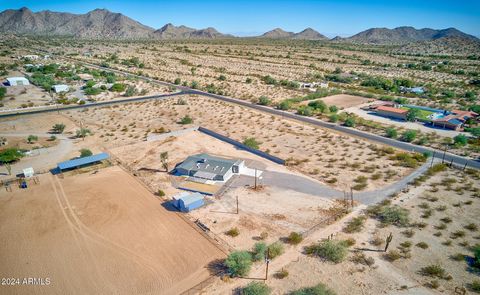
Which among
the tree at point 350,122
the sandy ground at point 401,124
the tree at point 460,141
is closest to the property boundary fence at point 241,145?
the tree at point 350,122

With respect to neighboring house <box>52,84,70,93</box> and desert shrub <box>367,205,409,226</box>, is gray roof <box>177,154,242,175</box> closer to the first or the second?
desert shrub <box>367,205,409,226</box>

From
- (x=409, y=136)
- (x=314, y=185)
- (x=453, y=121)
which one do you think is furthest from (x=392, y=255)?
(x=453, y=121)

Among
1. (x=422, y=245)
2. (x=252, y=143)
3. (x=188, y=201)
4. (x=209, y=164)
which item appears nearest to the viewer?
(x=422, y=245)

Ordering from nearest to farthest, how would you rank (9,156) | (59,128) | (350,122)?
1. (9,156)
2. (59,128)
3. (350,122)

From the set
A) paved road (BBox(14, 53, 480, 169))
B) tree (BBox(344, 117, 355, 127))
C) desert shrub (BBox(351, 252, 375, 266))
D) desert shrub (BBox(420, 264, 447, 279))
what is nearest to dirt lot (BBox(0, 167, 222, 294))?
desert shrub (BBox(351, 252, 375, 266))

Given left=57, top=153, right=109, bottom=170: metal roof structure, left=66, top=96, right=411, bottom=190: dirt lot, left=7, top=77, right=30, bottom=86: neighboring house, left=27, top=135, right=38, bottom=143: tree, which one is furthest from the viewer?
left=7, top=77, right=30, bottom=86: neighboring house

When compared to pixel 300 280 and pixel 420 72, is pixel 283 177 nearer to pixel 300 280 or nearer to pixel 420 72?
pixel 300 280

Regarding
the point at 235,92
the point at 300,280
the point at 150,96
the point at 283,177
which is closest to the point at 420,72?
the point at 235,92

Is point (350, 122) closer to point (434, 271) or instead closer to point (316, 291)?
point (434, 271)
